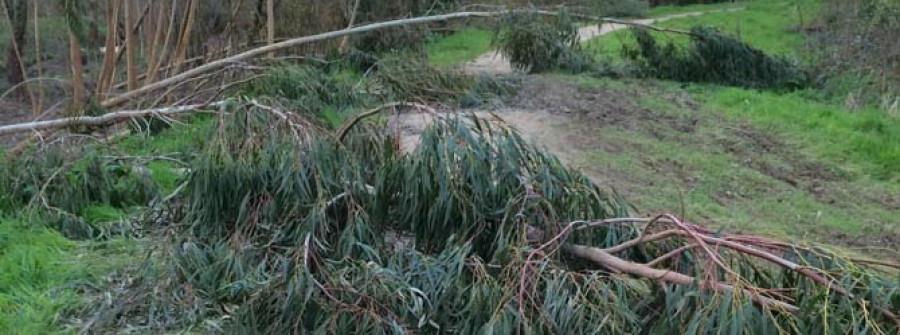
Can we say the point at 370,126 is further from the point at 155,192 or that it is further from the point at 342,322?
the point at 155,192

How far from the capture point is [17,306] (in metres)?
4.84

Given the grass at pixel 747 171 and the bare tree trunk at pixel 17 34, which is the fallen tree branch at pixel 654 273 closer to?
the grass at pixel 747 171

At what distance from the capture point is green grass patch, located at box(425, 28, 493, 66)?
17312 mm

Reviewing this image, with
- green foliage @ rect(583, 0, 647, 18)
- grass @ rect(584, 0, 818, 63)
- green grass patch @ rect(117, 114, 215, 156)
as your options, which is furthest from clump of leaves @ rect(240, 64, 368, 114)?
green foliage @ rect(583, 0, 647, 18)

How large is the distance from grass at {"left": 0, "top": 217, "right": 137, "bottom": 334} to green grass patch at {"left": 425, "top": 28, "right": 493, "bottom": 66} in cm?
1107

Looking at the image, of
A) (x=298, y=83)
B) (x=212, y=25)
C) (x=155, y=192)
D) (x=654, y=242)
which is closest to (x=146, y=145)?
(x=298, y=83)

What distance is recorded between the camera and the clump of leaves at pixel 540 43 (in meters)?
13.1

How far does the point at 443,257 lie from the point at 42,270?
2488mm

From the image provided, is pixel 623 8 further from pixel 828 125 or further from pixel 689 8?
pixel 828 125

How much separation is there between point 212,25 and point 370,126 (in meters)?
8.87

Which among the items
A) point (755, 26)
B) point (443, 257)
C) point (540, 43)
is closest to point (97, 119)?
point (443, 257)

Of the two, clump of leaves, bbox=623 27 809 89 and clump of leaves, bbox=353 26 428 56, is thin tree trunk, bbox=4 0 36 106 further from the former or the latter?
clump of leaves, bbox=623 27 809 89

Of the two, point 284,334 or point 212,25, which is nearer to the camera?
point 284,334

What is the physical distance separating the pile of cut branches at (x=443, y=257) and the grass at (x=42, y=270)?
25cm
